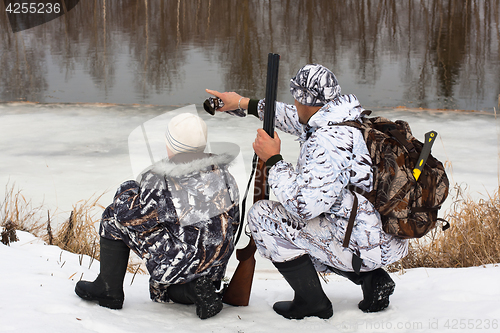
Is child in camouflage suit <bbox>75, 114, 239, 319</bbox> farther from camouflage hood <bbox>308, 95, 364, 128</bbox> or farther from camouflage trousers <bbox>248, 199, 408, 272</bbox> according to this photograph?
camouflage hood <bbox>308, 95, 364, 128</bbox>

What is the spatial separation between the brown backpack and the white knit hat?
528 mm

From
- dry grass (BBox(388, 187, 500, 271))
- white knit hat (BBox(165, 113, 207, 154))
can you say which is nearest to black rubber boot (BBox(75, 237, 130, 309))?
white knit hat (BBox(165, 113, 207, 154))

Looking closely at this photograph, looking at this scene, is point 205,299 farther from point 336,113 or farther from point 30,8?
point 30,8

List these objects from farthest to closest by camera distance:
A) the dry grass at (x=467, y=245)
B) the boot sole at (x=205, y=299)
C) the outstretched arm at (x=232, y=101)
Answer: the dry grass at (x=467, y=245), the outstretched arm at (x=232, y=101), the boot sole at (x=205, y=299)

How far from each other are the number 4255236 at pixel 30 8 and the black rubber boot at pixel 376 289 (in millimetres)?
13731

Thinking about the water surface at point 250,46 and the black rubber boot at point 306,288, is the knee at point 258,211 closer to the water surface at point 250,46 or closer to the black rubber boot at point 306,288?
the black rubber boot at point 306,288

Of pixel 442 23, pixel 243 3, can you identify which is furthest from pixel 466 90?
pixel 243 3

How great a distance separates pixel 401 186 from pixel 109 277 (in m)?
1.14

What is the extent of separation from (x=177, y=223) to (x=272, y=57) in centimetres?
74

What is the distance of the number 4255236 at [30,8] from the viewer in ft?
44.3

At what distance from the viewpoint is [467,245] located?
2748 mm

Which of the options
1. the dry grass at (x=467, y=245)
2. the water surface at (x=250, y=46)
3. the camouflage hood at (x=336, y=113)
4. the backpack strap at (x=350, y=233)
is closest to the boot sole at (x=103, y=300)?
the backpack strap at (x=350, y=233)

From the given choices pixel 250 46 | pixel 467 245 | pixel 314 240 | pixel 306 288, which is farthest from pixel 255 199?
pixel 250 46

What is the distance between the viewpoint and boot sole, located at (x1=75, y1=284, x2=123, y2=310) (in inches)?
73.4
